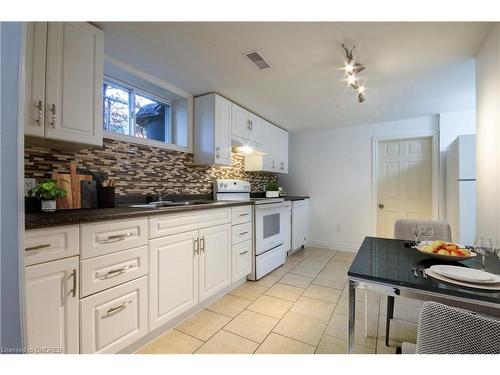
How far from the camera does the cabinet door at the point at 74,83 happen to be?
1.35m

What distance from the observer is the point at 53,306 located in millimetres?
1091

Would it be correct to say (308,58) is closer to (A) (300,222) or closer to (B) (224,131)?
(B) (224,131)

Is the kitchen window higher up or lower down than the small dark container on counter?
higher up

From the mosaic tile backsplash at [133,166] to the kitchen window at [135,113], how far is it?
0.62 feet

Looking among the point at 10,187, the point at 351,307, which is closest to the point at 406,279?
the point at 351,307

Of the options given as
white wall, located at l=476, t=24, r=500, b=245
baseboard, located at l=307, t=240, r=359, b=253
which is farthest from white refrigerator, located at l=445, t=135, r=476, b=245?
baseboard, located at l=307, t=240, r=359, b=253

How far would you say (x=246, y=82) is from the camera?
2.36 m

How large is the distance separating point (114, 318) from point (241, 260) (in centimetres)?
136

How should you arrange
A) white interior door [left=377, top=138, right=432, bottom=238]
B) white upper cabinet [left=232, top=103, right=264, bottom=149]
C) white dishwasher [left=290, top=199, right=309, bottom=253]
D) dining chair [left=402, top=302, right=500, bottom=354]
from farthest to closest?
white dishwasher [left=290, top=199, right=309, bottom=253], white interior door [left=377, top=138, right=432, bottom=238], white upper cabinet [left=232, top=103, right=264, bottom=149], dining chair [left=402, top=302, right=500, bottom=354]

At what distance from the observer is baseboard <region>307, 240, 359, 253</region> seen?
4.01m

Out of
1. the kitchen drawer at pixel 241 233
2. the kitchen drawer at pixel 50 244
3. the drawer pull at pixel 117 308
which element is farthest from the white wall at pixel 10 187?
the kitchen drawer at pixel 241 233

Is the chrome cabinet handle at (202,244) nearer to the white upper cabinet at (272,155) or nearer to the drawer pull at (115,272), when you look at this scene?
the drawer pull at (115,272)

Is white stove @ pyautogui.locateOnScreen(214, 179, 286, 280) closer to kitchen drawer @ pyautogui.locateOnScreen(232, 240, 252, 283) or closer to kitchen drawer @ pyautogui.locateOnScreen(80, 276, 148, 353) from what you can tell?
kitchen drawer @ pyautogui.locateOnScreen(232, 240, 252, 283)

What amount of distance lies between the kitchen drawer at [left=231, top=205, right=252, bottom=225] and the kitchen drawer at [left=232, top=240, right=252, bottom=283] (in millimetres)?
252
